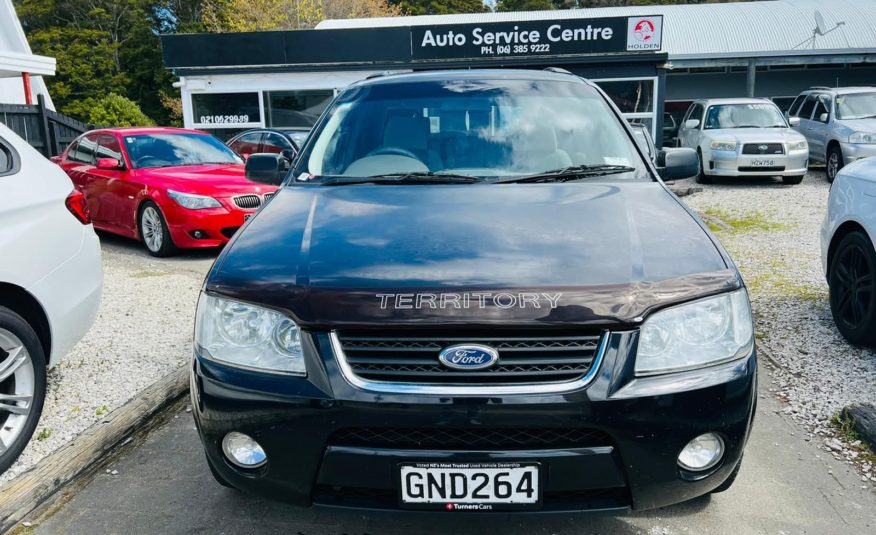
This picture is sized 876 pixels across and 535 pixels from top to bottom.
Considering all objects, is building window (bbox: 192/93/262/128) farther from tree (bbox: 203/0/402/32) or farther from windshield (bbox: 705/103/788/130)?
tree (bbox: 203/0/402/32)

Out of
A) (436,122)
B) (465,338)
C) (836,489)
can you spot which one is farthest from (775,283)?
(465,338)

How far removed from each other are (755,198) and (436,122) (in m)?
10.0

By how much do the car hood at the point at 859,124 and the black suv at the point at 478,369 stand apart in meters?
12.6

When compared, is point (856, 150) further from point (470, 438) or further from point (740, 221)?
point (470, 438)

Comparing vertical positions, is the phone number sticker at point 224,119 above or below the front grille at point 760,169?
above

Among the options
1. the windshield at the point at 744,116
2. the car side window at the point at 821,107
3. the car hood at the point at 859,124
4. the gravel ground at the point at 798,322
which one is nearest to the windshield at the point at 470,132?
the gravel ground at the point at 798,322

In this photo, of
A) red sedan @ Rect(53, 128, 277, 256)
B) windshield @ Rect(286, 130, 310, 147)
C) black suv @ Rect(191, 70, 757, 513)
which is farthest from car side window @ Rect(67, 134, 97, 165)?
black suv @ Rect(191, 70, 757, 513)

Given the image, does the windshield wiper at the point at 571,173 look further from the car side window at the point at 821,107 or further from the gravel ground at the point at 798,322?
the car side window at the point at 821,107

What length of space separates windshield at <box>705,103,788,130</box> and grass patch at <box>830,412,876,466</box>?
11.8 meters

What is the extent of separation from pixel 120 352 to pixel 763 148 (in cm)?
1200

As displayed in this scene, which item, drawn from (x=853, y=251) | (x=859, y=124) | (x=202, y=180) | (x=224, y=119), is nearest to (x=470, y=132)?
(x=853, y=251)

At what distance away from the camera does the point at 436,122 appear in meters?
3.55

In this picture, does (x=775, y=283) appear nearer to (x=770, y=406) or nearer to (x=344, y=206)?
(x=770, y=406)

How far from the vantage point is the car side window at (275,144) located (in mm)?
12227
